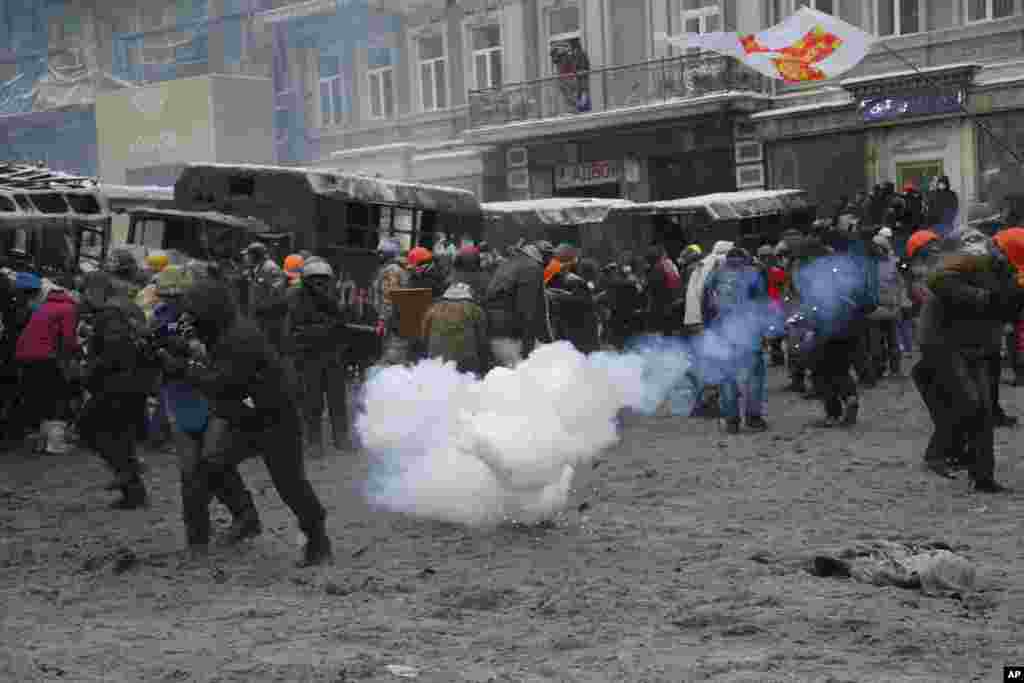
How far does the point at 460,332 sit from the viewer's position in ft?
38.1

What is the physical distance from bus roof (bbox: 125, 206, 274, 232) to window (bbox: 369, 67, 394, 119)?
16.5m

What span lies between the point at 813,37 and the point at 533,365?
15621 mm

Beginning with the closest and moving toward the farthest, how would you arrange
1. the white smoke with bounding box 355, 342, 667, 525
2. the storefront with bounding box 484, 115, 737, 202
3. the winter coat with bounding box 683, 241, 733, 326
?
the white smoke with bounding box 355, 342, 667, 525 → the winter coat with bounding box 683, 241, 733, 326 → the storefront with bounding box 484, 115, 737, 202

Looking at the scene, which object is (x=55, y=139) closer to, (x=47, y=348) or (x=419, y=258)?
(x=419, y=258)

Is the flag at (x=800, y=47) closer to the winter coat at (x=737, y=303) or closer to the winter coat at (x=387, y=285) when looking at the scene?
the winter coat at (x=387, y=285)

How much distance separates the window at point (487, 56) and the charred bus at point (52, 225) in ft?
56.0

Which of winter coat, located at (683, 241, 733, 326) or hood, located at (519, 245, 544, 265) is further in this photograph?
winter coat, located at (683, 241, 733, 326)

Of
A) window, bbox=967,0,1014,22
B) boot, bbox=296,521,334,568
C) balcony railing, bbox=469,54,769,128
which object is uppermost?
window, bbox=967,0,1014,22

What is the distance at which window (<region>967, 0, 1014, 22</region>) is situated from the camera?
84.9 ft

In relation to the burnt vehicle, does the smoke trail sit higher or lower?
lower

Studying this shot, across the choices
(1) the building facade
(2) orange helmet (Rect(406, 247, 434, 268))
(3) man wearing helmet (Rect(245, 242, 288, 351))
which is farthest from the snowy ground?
(1) the building facade

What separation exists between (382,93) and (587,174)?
7.38m

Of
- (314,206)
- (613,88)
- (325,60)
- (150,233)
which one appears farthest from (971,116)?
(325,60)

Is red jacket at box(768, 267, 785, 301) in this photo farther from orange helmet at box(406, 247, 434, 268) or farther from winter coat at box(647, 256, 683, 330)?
orange helmet at box(406, 247, 434, 268)
